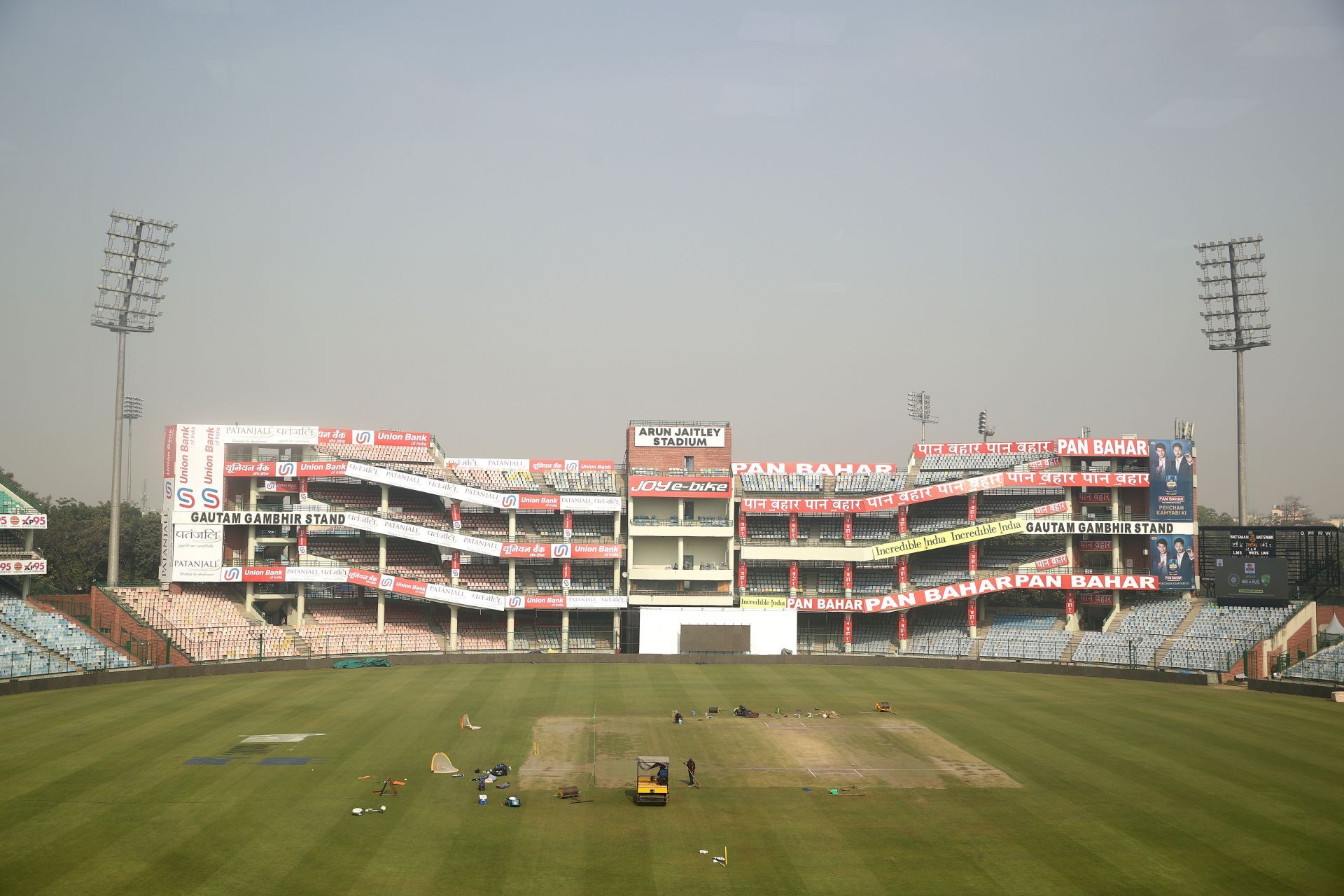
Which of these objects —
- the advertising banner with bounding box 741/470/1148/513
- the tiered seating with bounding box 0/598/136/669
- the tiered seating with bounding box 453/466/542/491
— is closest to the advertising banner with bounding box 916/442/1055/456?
the advertising banner with bounding box 741/470/1148/513

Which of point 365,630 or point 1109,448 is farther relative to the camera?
point 1109,448

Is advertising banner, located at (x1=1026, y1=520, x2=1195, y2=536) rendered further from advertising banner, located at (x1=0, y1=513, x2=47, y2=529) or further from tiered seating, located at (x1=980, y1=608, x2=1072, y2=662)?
advertising banner, located at (x1=0, y1=513, x2=47, y2=529)

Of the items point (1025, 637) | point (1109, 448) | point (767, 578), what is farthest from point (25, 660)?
point (1109, 448)

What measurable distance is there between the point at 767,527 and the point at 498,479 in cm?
2261

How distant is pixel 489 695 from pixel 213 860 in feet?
98.1

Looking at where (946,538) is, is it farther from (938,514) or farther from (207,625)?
(207,625)

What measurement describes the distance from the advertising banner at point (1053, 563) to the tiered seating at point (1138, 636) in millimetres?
5639

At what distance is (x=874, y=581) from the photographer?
87.1 metres

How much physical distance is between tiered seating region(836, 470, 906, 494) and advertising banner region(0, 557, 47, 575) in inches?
2275

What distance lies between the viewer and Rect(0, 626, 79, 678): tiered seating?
59594 mm

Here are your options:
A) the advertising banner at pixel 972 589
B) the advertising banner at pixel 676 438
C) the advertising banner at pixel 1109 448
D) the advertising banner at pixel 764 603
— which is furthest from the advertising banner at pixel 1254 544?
the advertising banner at pixel 676 438

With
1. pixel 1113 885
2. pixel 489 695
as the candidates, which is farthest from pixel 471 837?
pixel 489 695

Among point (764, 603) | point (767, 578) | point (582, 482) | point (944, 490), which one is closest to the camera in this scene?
point (764, 603)

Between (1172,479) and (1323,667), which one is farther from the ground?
(1172,479)
